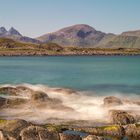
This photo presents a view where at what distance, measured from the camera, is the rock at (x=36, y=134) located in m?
27.7

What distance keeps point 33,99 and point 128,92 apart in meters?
30.5

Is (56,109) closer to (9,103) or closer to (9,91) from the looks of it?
(9,103)

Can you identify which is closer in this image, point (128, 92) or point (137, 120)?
point (137, 120)

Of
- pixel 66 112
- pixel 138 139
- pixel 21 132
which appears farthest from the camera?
pixel 66 112

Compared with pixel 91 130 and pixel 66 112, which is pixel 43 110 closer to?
pixel 66 112

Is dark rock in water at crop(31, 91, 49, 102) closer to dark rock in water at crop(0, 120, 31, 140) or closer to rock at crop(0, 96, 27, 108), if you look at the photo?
rock at crop(0, 96, 27, 108)

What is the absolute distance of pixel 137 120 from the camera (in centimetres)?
3897

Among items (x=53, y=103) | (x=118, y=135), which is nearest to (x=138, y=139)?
(x=118, y=135)

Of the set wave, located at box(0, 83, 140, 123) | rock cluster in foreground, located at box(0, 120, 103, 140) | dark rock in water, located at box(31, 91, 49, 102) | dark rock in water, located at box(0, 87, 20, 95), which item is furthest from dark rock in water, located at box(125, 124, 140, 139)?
dark rock in water, located at box(0, 87, 20, 95)

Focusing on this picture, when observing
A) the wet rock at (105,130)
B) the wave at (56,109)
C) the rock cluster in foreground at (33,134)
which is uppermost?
the rock cluster in foreground at (33,134)

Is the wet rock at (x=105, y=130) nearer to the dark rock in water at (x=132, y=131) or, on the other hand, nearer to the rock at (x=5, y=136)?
the dark rock in water at (x=132, y=131)

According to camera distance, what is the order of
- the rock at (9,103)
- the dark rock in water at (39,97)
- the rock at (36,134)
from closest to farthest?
the rock at (36,134) → the rock at (9,103) → the dark rock in water at (39,97)

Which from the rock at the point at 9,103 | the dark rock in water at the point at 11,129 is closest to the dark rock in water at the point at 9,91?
the rock at the point at 9,103

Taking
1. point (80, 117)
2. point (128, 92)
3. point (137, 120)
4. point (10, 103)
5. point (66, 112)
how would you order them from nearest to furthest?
point (137, 120)
point (80, 117)
point (66, 112)
point (10, 103)
point (128, 92)
